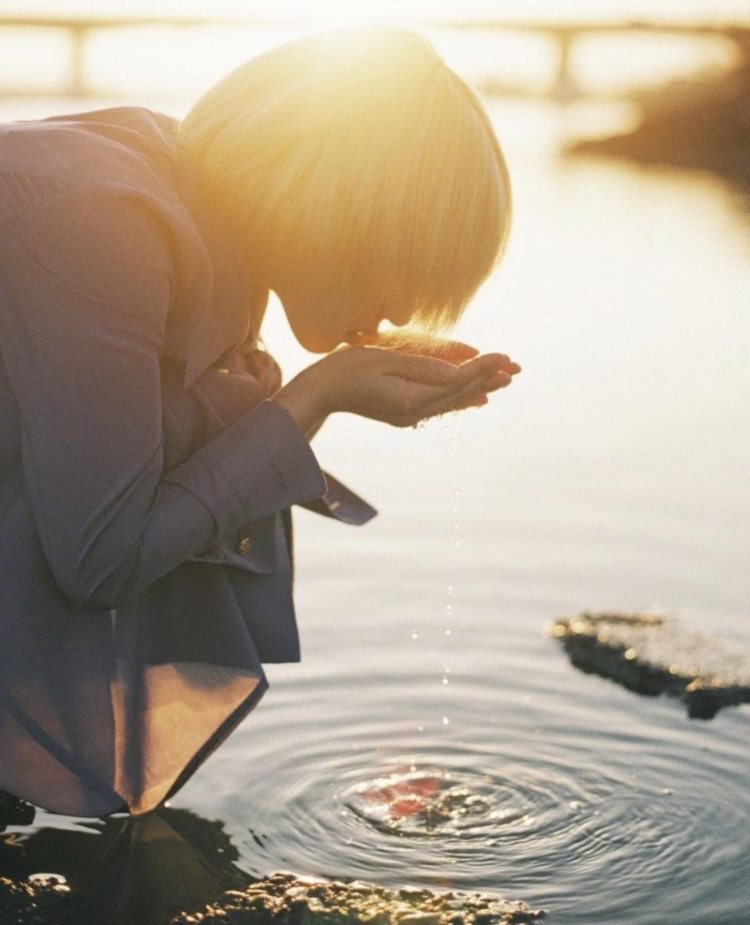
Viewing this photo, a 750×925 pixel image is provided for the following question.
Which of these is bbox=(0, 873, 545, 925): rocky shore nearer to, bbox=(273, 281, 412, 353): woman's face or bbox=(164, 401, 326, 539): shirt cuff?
bbox=(164, 401, 326, 539): shirt cuff

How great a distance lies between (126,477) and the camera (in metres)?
2.37

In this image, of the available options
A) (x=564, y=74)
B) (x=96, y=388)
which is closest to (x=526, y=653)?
(x=96, y=388)

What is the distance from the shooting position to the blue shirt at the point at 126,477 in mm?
2324

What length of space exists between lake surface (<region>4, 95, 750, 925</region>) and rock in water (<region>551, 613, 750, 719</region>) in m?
0.05

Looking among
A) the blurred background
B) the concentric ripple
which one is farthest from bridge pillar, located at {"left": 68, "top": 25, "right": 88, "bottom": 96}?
the concentric ripple

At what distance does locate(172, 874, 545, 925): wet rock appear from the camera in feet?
8.92

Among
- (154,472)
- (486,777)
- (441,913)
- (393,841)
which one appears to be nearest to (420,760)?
(486,777)

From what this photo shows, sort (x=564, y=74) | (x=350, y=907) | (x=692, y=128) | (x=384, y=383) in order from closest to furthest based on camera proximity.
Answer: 1. (x=384, y=383)
2. (x=350, y=907)
3. (x=692, y=128)
4. (x=564, y=74)

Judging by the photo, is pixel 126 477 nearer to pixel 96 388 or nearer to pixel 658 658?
pixel 96 388

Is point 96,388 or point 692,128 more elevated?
point 692,128

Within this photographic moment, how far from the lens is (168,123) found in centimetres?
281

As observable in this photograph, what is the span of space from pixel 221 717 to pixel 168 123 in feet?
3.22

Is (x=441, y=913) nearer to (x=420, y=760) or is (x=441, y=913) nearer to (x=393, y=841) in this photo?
(x=393, y=841)

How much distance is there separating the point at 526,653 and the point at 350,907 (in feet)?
4.54
